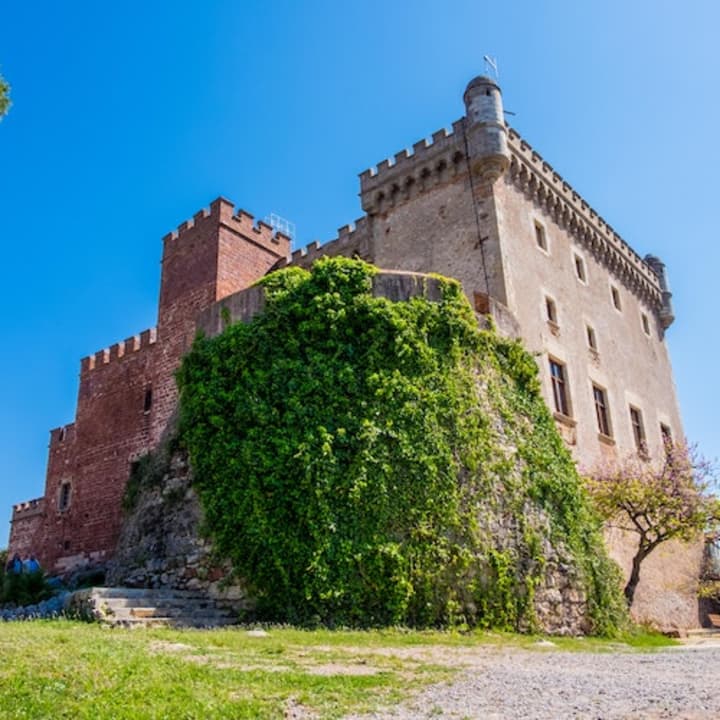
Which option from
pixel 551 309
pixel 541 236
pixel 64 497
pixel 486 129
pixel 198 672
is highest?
pixel 486 129

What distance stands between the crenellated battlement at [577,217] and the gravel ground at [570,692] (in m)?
16.2

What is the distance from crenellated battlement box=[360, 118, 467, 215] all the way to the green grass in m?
15.2

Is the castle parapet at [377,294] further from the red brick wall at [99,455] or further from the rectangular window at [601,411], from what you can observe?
the red brick wall at [99,455]

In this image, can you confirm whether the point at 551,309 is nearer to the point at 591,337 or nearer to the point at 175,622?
the point at 591,337

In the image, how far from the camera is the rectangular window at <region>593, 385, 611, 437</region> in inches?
888

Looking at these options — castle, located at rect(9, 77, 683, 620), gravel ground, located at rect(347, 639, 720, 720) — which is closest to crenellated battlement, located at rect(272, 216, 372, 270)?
castle, located at rect(9, 77, 683, 620)

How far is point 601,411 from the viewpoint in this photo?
2289 centimetres

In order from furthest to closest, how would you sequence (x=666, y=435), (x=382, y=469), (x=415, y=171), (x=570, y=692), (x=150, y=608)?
(x=666, y=435) → (x=415, y=171) → (x=382, y=469) → (x=150, y=608) → (x=570, y=692)

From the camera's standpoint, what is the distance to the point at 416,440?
42.4ft

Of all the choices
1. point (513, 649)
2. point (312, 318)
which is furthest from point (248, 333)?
point (513, 649)

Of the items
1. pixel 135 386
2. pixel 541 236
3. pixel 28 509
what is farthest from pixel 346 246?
pixel 28 509

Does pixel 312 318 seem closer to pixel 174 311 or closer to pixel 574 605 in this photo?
pixel 574 605

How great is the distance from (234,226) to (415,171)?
6.85 m

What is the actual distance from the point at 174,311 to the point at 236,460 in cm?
1373
